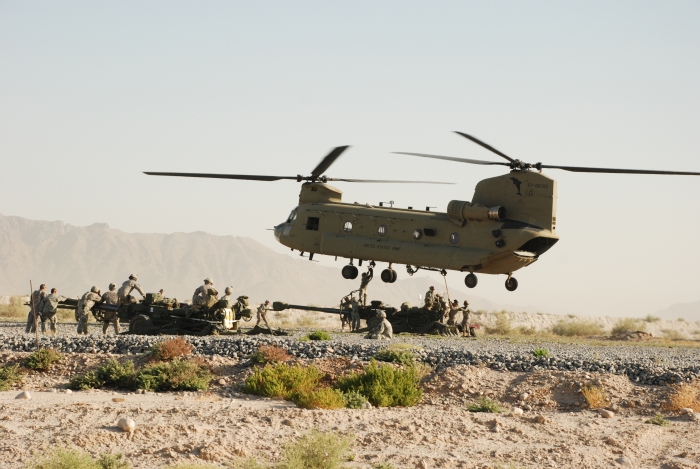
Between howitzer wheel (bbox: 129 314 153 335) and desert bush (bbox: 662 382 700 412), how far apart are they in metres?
14.4

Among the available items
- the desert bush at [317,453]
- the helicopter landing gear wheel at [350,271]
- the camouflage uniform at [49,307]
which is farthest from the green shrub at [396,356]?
the helicopter landing gear wheel at [350,271]

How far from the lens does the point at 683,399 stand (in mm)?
15781

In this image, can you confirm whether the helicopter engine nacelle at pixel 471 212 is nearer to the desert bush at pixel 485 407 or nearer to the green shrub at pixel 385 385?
the green shrub at pixel 385 385

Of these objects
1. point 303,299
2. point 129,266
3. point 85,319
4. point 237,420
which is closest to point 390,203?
point 85,319

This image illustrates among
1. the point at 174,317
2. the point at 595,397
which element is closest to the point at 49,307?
the point at 174,317

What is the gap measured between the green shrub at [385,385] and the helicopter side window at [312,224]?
43.8 feet

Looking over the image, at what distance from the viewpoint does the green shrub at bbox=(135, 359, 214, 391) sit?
663 inches

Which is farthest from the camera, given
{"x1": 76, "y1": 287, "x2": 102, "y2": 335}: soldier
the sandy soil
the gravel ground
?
{"x1": 76, "y1": 287, "x2": 102, "y2": 335}: soldier

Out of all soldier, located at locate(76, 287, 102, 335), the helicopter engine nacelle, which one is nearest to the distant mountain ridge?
soldier, located at locate(76, 287, 102, 335)

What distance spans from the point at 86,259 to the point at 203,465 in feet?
522

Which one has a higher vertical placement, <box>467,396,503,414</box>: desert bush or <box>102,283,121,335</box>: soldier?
<box>102,283,121,335</box>: soldier

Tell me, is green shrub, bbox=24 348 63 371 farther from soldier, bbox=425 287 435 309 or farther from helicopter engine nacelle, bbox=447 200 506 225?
soldier, bbox=425 287 435 309

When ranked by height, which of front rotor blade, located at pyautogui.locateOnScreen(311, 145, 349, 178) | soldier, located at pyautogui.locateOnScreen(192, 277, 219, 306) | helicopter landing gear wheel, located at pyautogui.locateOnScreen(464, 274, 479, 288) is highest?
front rotor blade, located at pyautogui.locateOnScreen(311, 145, 349, 178)

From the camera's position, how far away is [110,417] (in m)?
13.5
